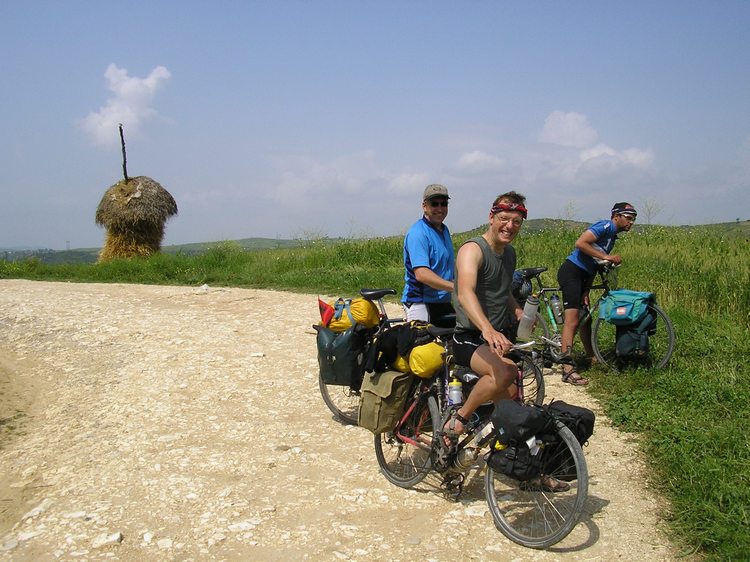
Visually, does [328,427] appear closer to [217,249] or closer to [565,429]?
[565,429]

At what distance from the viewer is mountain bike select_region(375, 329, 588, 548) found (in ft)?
12.1

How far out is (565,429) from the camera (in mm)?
3666

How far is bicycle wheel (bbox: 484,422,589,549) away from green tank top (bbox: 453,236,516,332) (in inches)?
32.1

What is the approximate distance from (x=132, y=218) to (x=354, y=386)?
1804 centimetres

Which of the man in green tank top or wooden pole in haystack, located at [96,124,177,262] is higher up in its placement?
wooden pole in haystack, located at [96,124,177,262]

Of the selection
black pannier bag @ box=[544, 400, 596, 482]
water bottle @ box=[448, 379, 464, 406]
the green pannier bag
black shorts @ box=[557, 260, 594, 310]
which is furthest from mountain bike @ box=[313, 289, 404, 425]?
black shorts @ box=[557, 260, 594, 310]

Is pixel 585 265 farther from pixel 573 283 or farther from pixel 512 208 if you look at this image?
pixel 512 208

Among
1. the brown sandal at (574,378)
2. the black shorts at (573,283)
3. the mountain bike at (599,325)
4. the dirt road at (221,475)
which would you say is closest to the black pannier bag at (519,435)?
the dirt road at (221,475)

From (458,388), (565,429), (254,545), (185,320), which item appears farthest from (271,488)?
(185,320)

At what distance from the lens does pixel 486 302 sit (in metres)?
4.07

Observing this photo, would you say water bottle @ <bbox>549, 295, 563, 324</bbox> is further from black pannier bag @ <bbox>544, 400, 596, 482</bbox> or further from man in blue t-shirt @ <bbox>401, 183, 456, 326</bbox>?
black pannier bag @ <bbox>544, 400, 596, 482</bbox>

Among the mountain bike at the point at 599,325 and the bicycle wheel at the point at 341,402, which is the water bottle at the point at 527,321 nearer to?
the bicycle wheel at the point at 341,402

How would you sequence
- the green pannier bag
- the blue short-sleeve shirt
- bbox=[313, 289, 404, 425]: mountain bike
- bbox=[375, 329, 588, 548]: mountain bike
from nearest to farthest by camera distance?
bbox=[375, 329, 588, 548]: mountain bike < the green pannier bag < the blue short-sleeve shirt < bbox=[313, 289, 404, 425]: mountain bike

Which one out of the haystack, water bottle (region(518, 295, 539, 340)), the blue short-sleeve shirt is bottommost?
water bottle (region(518, 295, 539, 340))
